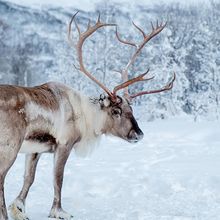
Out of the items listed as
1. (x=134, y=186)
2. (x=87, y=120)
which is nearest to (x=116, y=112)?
(x=87, y=120)

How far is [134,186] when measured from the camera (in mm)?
6738

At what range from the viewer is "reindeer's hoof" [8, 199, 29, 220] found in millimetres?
4977

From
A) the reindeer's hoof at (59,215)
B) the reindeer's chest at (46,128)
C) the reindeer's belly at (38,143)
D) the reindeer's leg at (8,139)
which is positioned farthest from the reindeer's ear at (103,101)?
the reindeer's leg at (8,139)

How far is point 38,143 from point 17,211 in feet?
2.40

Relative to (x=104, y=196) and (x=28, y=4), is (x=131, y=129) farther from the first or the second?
(x=28, y=4)

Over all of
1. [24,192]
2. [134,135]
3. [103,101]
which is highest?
[103,101]

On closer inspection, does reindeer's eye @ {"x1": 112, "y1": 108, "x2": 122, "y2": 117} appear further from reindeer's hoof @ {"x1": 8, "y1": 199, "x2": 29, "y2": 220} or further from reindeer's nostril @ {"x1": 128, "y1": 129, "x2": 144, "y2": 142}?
reindeer's hoof @ {"x1": 8, "y1": 199, "x2": 29, "y2": 220}

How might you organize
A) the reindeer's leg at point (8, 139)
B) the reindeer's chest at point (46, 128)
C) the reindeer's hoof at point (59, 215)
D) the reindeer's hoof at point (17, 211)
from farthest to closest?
the reindeer's hoof at point (59, 215) < the reindeer's hoof at point (17, 211) < the reindeer's chest at point (46, 128) < the reindeer's leg at point (8, 139)

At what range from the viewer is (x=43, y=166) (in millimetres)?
8617

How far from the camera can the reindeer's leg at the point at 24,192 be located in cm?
500

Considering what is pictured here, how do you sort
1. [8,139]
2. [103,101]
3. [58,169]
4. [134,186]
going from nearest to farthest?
[8,139]
[58,169]
[103,101]
[134,186]

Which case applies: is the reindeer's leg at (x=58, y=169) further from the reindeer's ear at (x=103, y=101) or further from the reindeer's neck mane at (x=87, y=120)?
the reindeer's ear at (x=103, y=101)

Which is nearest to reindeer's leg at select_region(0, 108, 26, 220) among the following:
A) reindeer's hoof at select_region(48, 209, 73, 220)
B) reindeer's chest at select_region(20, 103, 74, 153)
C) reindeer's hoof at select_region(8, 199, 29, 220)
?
reindeer's chest at select_region(20, 103, 74, 153)

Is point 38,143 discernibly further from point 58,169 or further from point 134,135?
point 134,135
